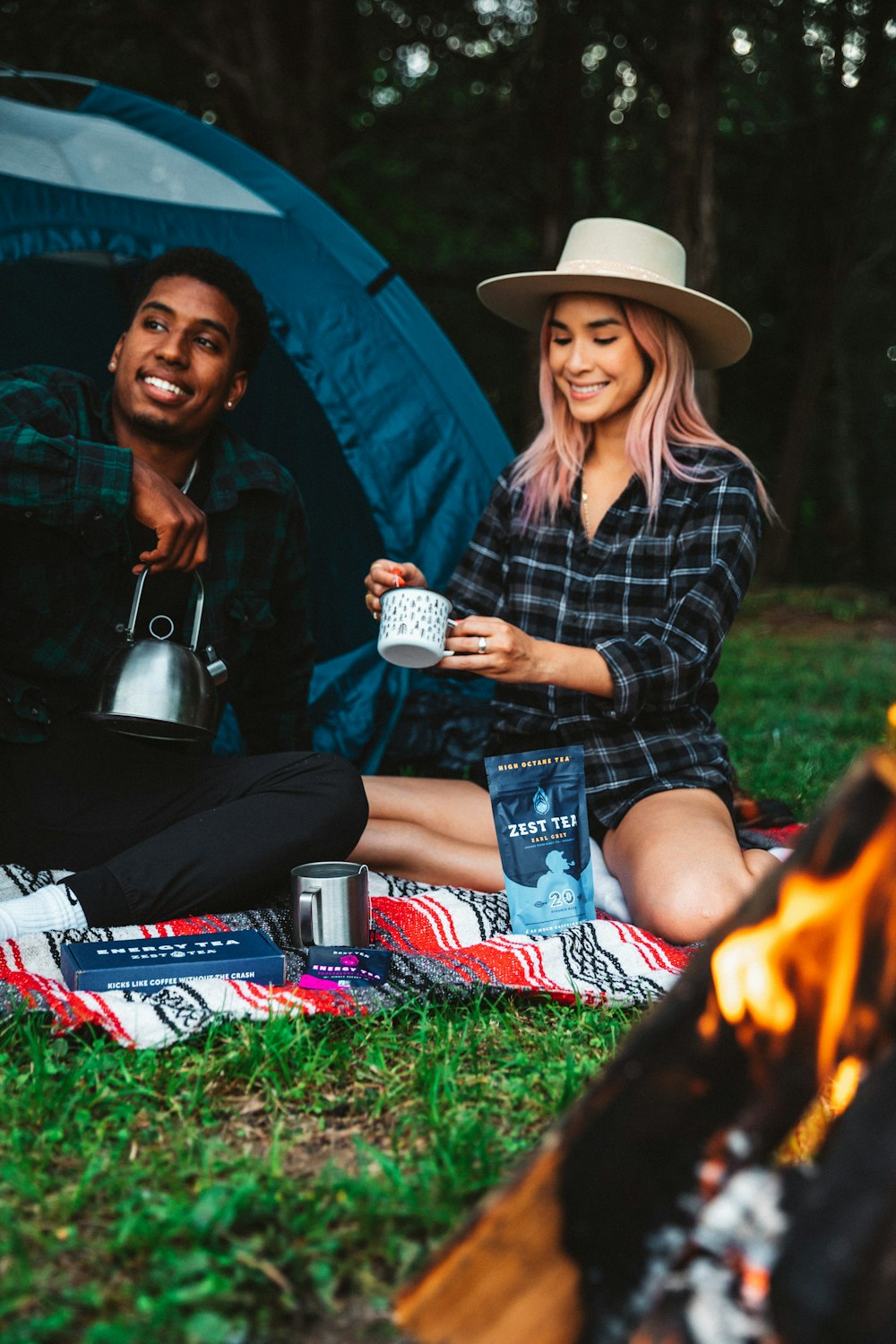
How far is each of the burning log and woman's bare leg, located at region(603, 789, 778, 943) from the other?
3.27 ft

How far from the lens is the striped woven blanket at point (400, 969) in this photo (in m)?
1.71

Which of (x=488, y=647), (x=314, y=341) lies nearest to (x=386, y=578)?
(x=488, y=647)

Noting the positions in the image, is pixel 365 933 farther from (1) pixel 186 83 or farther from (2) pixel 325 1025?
(1) pixel 186 83

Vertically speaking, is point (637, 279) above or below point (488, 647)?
above

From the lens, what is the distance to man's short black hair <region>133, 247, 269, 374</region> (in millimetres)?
2461

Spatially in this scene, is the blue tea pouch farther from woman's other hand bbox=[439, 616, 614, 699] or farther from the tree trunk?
the tree trunk

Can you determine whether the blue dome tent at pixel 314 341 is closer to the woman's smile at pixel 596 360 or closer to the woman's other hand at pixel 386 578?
the woman's smile at pixel 596 360

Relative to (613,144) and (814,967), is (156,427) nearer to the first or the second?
(814,967)

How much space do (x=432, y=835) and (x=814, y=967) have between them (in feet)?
4.98

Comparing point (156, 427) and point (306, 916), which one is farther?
point (156, 427)

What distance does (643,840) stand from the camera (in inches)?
88.1

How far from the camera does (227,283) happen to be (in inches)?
97.3

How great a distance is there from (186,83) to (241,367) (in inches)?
A: 228

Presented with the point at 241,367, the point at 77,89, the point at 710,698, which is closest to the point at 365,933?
the point at 710,698
